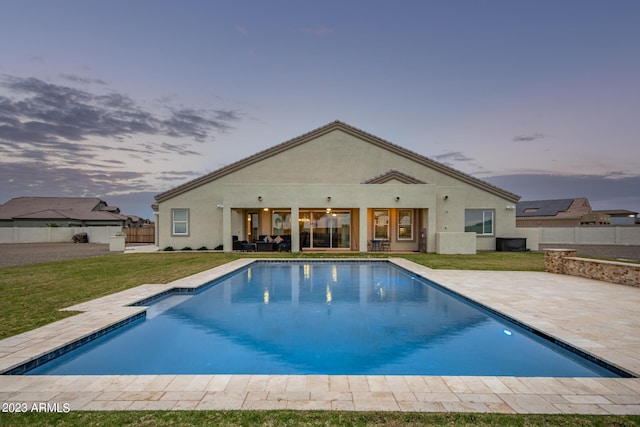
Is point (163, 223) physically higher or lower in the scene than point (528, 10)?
lower

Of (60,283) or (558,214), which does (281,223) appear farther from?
(558,214)

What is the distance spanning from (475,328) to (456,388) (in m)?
3.43

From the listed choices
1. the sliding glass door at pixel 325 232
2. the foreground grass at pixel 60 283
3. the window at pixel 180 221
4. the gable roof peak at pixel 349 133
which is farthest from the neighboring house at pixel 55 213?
the sliding glass door at pixel 325 232

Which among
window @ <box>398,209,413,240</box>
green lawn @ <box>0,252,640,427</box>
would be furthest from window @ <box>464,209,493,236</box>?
green lawn @ <box>0,252,640,427</box>

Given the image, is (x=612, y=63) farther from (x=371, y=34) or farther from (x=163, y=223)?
(x=163, y=223)

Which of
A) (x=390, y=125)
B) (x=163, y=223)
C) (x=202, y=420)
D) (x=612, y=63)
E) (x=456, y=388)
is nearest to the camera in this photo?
(x=202, y=420)

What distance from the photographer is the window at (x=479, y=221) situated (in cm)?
2283

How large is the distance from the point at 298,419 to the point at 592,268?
12438 millimetres

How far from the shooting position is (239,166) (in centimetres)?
2306

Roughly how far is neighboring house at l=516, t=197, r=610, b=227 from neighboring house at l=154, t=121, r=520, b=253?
34.0 metres

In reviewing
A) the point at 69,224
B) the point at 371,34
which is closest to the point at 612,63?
the point at 371,34

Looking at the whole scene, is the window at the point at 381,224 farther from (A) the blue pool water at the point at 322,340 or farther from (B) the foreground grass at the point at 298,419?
(B) the foreground grass at the point at 298,419

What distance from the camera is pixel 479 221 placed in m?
22.8

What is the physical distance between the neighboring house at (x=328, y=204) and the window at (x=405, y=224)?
0.21 feet
